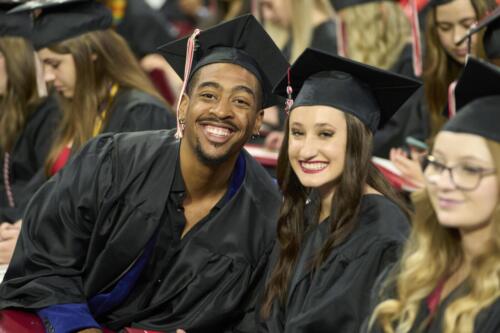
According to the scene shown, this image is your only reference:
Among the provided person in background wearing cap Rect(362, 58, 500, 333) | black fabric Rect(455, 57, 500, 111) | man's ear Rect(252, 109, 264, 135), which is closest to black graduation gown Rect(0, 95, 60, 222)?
man's ear Rect(252, 109, 264, 135)

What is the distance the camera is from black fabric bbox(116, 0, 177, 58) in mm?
8219

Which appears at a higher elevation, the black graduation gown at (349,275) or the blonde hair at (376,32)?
the blonde hair at (376,32)

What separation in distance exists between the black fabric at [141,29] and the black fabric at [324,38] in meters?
1.25

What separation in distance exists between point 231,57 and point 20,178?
2333mm

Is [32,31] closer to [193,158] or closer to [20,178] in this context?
[20,178]

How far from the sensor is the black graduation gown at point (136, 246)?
4082 mm

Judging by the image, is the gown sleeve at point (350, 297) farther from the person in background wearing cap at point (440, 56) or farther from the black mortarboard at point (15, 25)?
the black mortarboard at point (15, 25)

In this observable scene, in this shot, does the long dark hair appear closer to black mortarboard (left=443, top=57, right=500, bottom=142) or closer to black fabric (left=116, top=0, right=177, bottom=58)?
black mortarboard (left=443, top=57, right=500, bottom=142)

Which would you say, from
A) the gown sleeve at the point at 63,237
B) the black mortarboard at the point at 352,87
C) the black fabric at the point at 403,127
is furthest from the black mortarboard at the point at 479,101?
the black fabric at the point at 403,127

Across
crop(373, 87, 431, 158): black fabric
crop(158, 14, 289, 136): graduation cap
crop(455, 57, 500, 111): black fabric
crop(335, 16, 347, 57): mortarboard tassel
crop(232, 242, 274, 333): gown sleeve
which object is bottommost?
crop(232, 242, 274, 333): gown sleeve

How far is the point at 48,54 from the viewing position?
5.42 metres

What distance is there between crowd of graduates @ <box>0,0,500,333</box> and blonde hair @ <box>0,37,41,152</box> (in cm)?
52

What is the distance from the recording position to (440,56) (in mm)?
5523

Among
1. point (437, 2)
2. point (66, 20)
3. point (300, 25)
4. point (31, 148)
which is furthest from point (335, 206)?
point (300, 25)
